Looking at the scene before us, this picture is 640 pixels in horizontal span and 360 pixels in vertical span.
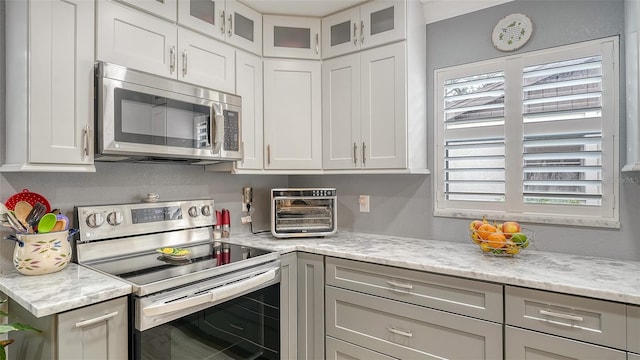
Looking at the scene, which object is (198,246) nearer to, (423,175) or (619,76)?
(423,175)

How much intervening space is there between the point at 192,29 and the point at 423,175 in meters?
1.68

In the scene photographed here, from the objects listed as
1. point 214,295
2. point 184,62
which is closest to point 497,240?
point 214,295

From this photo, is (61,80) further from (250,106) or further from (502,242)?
(502,242)

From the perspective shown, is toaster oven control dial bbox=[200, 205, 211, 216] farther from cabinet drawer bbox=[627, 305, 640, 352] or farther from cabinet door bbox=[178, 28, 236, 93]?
cabinet drawer bbox=[627, 305, 640, 352]

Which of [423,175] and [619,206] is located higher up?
[423,175]

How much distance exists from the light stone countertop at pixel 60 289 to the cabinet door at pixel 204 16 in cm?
136

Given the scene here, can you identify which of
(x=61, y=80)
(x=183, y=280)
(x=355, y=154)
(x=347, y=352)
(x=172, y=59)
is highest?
(x=172, y=59)

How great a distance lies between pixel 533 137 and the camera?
200 centimetres

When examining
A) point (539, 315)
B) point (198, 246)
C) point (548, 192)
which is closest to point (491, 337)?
point (539, 315)

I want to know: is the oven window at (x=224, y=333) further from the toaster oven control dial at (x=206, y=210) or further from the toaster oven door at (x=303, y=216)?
the toaster oven control dial at (x=206, y=210)

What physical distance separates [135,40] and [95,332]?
131cm

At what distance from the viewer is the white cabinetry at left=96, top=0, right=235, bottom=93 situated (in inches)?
64.2

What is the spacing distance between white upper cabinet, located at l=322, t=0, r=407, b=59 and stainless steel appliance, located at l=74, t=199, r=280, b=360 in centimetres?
141

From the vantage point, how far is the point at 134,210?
195cm
